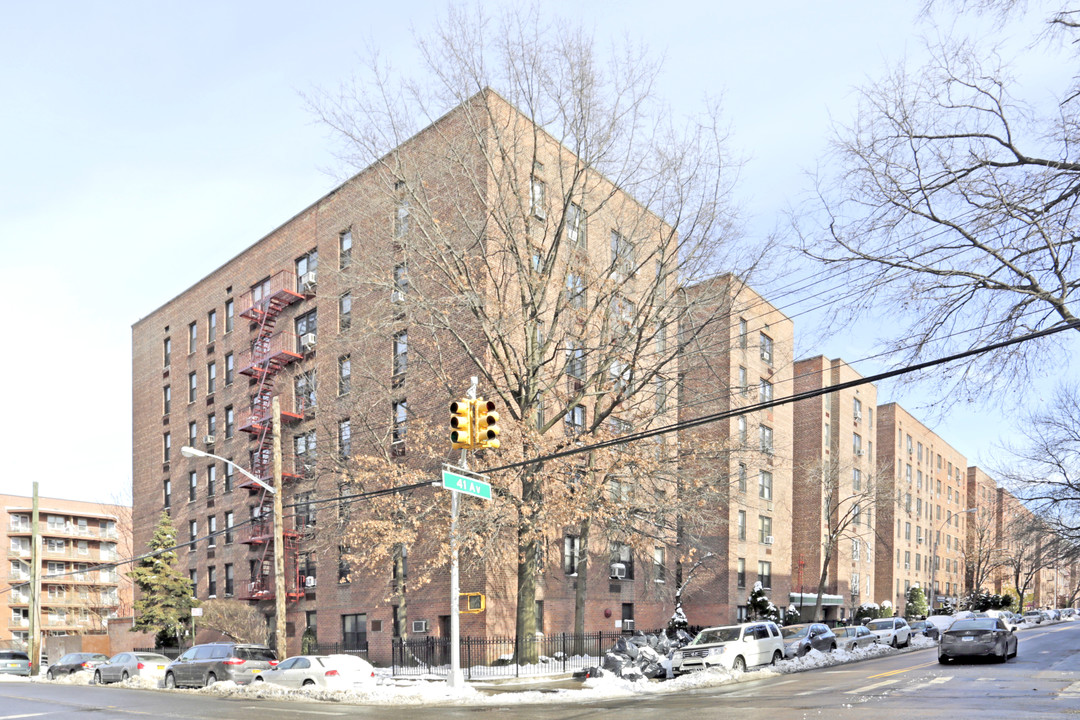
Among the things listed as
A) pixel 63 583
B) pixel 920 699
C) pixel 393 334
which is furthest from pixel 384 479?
pixel 63 583

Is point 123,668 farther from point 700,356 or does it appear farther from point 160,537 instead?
point 700,356

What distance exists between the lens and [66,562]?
94.1 m

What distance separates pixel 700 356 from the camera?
29828 mm

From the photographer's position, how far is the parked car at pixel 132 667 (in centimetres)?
3194

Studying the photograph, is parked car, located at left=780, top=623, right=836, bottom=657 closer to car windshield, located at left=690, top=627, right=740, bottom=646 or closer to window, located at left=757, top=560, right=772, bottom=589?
car windshield, located at left=690, top=627, right=740, bottom=646

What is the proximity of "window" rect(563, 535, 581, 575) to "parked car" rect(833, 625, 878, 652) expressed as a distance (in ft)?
36.8

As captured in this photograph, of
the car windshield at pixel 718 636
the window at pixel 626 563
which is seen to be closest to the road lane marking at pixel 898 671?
the car windshield at pixel 718 636

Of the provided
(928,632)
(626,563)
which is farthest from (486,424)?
(928,632)

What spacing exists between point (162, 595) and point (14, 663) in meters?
7.47

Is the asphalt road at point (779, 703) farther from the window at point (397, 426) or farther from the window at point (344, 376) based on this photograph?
the window at point (344, 376)

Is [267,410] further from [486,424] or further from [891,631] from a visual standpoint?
[891,631]

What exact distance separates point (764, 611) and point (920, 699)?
32515mm

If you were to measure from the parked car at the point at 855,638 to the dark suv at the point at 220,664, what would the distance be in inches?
872

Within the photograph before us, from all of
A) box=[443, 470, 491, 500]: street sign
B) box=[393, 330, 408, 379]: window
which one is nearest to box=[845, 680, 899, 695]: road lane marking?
box=[443, 470, 491, 500]: street sign
